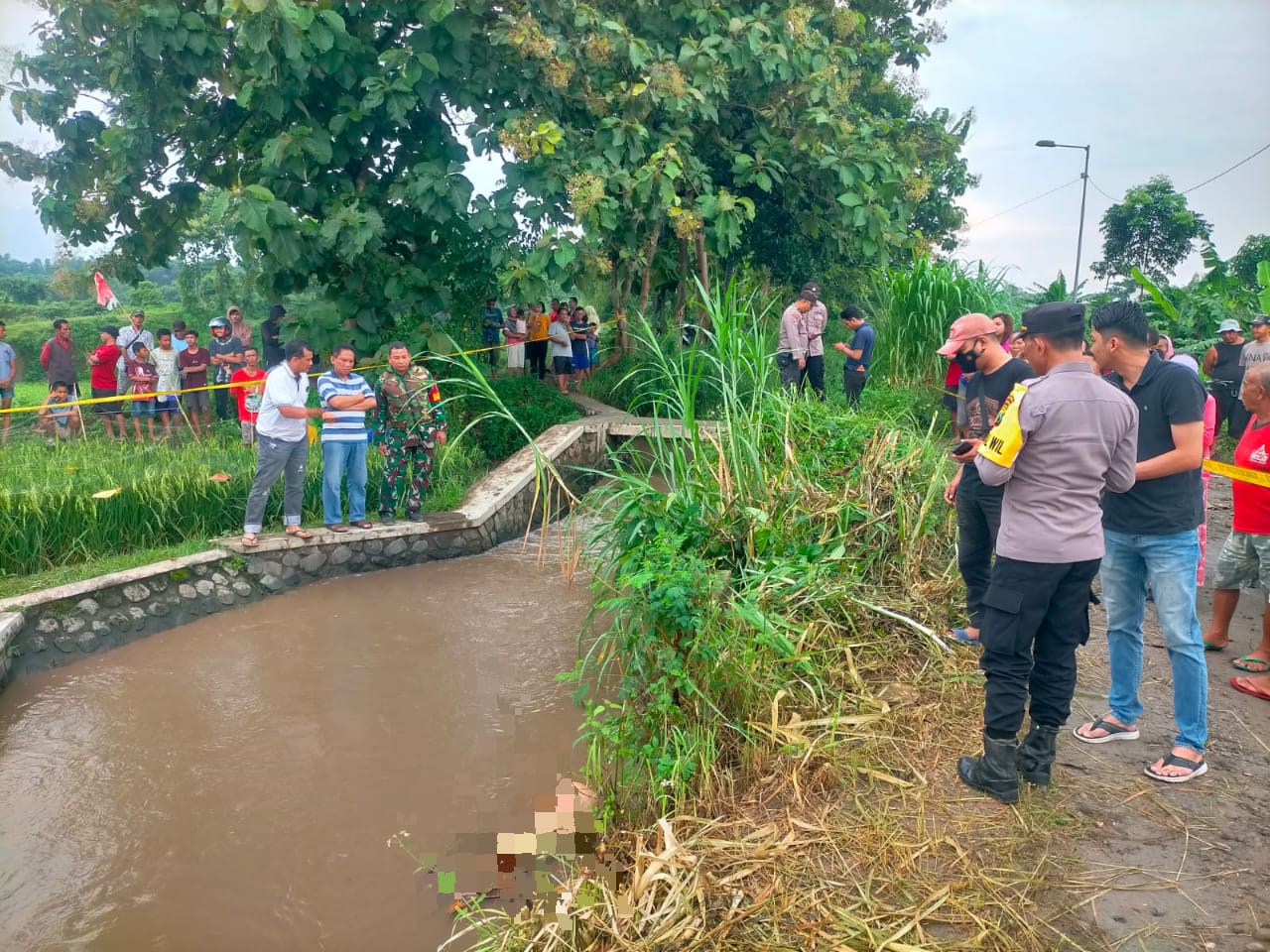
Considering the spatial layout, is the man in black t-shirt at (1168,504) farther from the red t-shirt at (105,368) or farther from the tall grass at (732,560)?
the red t-shirt at (105,368)

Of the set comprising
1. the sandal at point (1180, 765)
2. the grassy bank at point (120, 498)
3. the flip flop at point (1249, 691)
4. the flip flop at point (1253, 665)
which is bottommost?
the sandal at point (1180, 765)

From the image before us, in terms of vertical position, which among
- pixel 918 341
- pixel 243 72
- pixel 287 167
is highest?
pixel 243 72

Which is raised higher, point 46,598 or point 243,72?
point 243,72

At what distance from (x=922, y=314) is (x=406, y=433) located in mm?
6763

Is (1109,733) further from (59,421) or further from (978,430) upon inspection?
(59,421)

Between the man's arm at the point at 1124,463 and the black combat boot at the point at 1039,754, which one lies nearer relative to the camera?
the man's arm at the point at 1124,463

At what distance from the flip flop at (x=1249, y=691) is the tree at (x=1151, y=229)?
2073 cm

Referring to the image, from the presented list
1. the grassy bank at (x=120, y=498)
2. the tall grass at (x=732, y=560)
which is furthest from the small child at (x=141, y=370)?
the tall grass at (x=732, y=560)

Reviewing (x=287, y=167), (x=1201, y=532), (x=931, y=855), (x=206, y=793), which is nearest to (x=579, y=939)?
(x=931, y=855)

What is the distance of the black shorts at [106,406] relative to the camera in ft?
30.9

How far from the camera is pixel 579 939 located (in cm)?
282

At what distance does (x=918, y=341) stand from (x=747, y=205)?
3080mm

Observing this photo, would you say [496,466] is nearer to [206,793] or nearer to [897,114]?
[206,793]

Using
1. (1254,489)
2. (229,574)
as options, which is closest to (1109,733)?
(1254,489)
